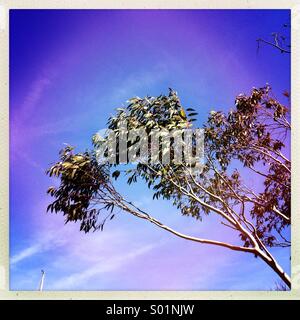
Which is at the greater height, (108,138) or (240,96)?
(240,96)

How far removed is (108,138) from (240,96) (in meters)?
1.23

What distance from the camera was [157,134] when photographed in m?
4.74

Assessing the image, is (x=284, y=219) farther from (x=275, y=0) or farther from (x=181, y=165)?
(x=275, y=0)

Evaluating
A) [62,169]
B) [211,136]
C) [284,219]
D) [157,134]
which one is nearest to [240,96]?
[211,136]

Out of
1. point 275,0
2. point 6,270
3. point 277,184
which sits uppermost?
point 275,0

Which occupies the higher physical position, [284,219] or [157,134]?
[157,134]

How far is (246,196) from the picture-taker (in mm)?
4902

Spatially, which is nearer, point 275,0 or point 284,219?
point 275,0
